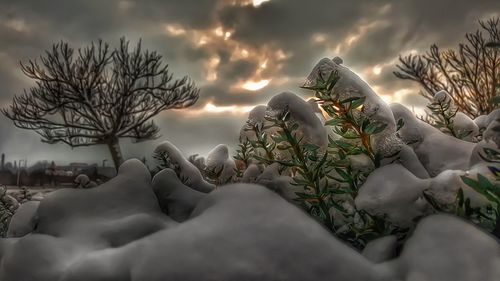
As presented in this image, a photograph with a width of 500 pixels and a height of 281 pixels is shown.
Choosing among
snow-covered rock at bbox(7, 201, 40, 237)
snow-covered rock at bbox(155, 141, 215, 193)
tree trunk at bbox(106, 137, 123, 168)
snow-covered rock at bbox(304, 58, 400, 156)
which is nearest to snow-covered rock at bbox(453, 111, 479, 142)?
snow-covered rock at bbox(304, 58, 400, 156)

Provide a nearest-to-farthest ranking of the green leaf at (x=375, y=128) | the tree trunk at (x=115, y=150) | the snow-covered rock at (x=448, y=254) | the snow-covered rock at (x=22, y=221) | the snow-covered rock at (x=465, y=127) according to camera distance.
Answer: the snow-covered rock at (x=448, y=254), the green leaf at (x=375, y=128), the snow-covered rock at (x=22, y=221), the snow-covered rock at (x=465, y=127), the tree trunk at (x=115, y=150)

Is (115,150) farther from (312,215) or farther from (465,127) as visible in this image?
(312,215)

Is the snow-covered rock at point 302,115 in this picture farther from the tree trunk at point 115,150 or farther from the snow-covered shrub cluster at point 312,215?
the tree trunk at point 115,150

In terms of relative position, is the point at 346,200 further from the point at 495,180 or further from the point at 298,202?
the point at 495,180

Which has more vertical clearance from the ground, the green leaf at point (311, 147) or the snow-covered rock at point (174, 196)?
the green leaf at point (311, 147)

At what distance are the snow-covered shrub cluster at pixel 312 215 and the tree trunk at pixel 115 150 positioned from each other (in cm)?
1486

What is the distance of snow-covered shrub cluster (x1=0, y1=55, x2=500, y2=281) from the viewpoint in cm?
50

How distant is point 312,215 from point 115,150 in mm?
15392

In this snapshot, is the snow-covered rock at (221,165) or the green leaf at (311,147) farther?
the snow-covered rock at (221,165)

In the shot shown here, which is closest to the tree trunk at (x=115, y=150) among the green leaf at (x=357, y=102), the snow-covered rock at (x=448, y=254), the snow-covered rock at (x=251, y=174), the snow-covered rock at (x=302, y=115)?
the snow-covered rock at (x=251, y=174)

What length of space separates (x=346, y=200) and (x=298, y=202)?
0.09m

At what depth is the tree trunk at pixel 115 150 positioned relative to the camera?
1489 centimetres

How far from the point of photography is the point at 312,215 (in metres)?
0.62

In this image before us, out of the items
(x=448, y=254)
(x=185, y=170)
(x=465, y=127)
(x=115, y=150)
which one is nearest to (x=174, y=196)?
(x=185, y=170)
